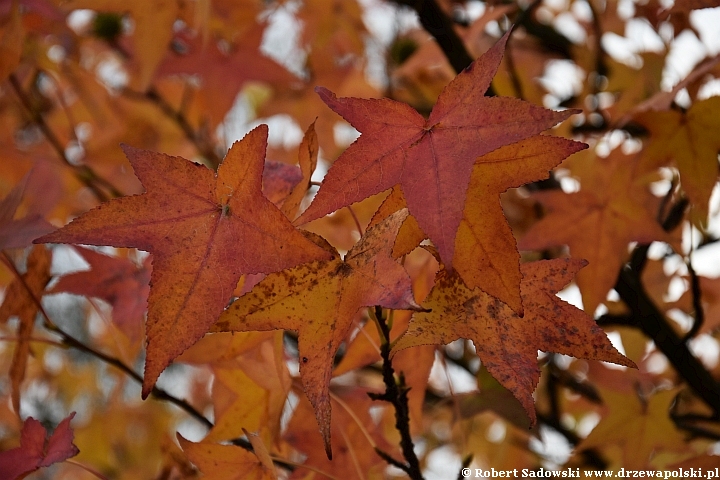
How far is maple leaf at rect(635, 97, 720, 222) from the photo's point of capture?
0.85 m

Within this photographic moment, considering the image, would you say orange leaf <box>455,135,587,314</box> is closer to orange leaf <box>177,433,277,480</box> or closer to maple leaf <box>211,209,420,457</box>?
maple leaf <box>211,209,420,457</box>

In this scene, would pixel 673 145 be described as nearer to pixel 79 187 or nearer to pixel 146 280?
pixel 146 280

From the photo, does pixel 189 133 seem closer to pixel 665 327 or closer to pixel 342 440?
pixel 342 440

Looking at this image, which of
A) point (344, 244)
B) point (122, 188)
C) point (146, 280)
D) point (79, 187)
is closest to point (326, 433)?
point (146, 280)

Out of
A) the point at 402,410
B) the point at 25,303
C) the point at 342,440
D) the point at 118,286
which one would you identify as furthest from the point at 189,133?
the point at 402,410

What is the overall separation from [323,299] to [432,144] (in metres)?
0.17

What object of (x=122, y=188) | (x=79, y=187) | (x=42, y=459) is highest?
(x=42, y=459)

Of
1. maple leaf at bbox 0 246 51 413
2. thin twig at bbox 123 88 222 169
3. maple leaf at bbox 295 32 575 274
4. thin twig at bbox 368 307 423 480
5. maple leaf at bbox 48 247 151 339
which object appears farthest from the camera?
thin twig at bbox 123 88 222 169

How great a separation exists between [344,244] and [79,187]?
83 centimetres

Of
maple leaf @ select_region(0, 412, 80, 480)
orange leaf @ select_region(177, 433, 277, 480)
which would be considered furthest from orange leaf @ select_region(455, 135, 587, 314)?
maple leaf @ select_region(0, 412, 80, 480)

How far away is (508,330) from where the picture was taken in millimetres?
590

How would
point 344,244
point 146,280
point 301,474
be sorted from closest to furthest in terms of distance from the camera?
1. point 301,474
2. point 146,280
3. point 344,244

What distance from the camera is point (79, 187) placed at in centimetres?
173

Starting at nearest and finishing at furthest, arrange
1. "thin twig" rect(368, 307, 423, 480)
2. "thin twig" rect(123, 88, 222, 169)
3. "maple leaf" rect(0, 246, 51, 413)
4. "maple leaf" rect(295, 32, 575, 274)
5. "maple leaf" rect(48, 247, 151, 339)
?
"maple leaf" rect(295, 32, 575, 274)
"thin twig" rect(368, 307, 423, 480)
"maple leaf" rect(0, 246, 51, 413)
"maple leaf" rect(48, 247, 151, 339)
"thin twig" rect(123, 88, 222, 169)
